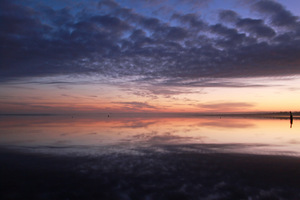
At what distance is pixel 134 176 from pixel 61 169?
12.8ft

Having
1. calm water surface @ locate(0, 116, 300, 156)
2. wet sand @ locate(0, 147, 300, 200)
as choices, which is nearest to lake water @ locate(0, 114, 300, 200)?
wet sand @ locate(0, 147, 300, 200)

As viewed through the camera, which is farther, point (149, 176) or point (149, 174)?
point (149, 174)

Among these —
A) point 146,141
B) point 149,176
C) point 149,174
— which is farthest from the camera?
point 146,141

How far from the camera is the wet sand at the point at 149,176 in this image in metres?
7.70

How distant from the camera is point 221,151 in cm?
1533

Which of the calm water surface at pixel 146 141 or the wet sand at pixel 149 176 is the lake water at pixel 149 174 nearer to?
the wet sand at pixel 149 176

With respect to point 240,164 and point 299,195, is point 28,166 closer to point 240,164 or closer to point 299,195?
point 240,164

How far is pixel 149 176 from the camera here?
9.68 meters

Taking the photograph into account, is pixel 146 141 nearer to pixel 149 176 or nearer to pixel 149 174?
pixel 149 174

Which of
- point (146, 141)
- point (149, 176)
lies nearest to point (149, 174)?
point (149, 176)

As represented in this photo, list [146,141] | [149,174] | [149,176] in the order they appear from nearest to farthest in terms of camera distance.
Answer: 1. [149,176]
2. [149,174]
3. [146,141]

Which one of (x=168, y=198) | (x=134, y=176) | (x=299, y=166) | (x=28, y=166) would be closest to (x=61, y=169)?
(x=28, y=166)

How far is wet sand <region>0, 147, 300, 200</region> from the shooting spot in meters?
7.70

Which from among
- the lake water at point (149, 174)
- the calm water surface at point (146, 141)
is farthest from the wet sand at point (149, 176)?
the calm water surface at point (146, 141)
